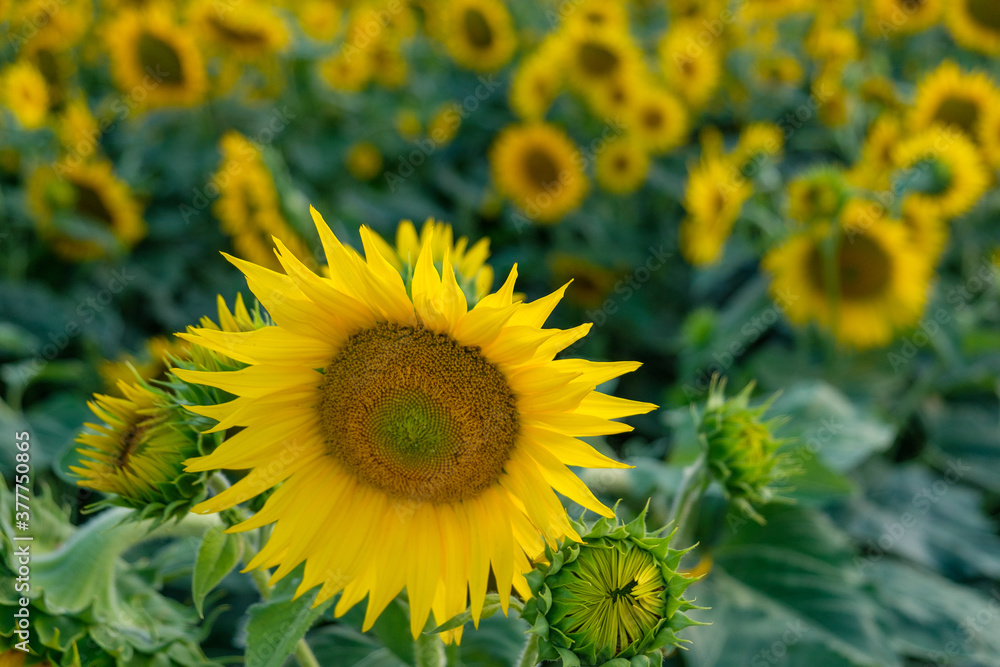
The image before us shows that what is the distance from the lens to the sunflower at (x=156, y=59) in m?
2.62

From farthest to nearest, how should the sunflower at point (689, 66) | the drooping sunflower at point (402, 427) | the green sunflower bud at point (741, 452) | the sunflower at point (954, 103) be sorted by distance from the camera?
the sunflower at point (689, 66) → the sunflower at point (954, 103) → the green sunflower bud at point (741, 452) → the drooping sunflower at point (402, 427)

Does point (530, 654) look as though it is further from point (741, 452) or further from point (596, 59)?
point (596, 59)

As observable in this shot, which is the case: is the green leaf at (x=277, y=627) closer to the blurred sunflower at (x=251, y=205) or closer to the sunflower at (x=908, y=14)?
the blurred sunflower at (x=251, y=205)

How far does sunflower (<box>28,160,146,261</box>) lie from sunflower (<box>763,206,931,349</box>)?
209 cm

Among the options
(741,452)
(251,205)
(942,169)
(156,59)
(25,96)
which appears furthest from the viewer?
(156,59)

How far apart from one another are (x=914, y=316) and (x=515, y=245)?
148cm

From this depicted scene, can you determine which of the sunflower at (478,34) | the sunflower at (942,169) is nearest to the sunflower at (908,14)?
the sunflower at (942,169)

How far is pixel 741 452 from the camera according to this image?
3.76 feet

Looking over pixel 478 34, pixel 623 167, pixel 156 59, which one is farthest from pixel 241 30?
pixel 623 167

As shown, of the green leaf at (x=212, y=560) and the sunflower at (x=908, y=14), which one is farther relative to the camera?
the sunflower at (x=908, y=14)

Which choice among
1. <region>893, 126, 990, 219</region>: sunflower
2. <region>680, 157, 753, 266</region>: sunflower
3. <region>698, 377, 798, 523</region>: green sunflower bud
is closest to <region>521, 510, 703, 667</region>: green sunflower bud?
<region>698, 377, 798, 523</region>: green sunflower bud

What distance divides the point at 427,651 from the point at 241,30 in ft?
8.07

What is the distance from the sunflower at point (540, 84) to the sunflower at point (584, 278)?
657mm

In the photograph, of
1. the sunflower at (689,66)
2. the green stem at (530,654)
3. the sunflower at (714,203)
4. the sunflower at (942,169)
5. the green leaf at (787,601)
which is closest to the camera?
the green stem at (530,654)
